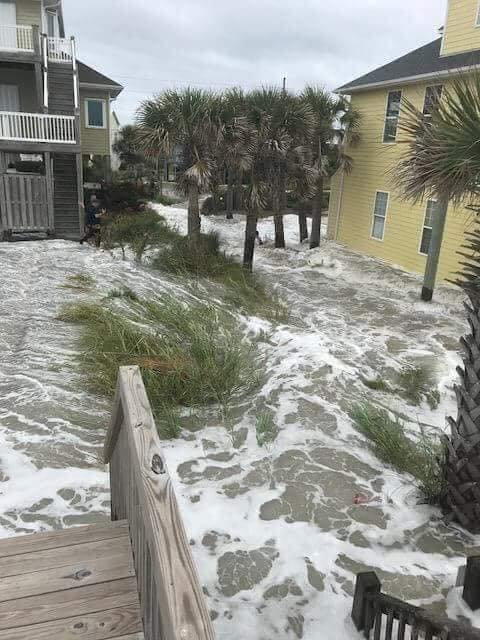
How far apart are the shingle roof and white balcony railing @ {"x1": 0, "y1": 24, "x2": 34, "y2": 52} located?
10.6 meters

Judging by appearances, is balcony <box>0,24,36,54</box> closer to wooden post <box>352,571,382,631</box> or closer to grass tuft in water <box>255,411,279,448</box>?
grass tuft in water <box>255,411,279,448</box>

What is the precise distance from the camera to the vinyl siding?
73.4 ft

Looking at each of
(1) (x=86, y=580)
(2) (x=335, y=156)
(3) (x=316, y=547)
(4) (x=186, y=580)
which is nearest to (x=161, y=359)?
(3) (x=316, y=547)

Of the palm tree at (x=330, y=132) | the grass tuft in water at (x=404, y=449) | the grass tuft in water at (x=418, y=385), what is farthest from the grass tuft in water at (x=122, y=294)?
the palm tree at (x=330, y=132)

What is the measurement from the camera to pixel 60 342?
7477 mm

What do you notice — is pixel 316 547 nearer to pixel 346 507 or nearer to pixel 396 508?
pixel 346 507

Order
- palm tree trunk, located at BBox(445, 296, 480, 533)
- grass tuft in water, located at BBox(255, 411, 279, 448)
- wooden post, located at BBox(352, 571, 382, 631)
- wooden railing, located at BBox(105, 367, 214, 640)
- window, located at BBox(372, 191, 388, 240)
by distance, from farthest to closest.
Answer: window, located at BBox(372, 191, 388, 240) → grass tuft in water, located at BBox(255, 411, 279, 448) → palm tree trunk, located at BBox(445, 296, 480, 533) → wooden post, located at BBox(352, 571, 382, 631) → wooden railing, located at BBox(105, 367, 214, 640)

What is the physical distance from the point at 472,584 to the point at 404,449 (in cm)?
193

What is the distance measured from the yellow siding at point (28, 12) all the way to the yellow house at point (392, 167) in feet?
36.4

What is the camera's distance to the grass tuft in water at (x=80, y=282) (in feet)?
34.3

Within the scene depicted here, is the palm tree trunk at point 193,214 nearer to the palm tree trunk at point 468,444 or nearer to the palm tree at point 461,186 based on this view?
the palm tree at point 461,186

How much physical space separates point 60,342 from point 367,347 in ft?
17.4

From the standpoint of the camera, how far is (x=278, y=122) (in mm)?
12758

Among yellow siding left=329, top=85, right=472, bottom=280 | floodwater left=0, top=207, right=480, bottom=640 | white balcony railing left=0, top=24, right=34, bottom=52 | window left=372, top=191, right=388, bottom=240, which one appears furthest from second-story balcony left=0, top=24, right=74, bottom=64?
window left=372, top=191, right=388, bottom=240
